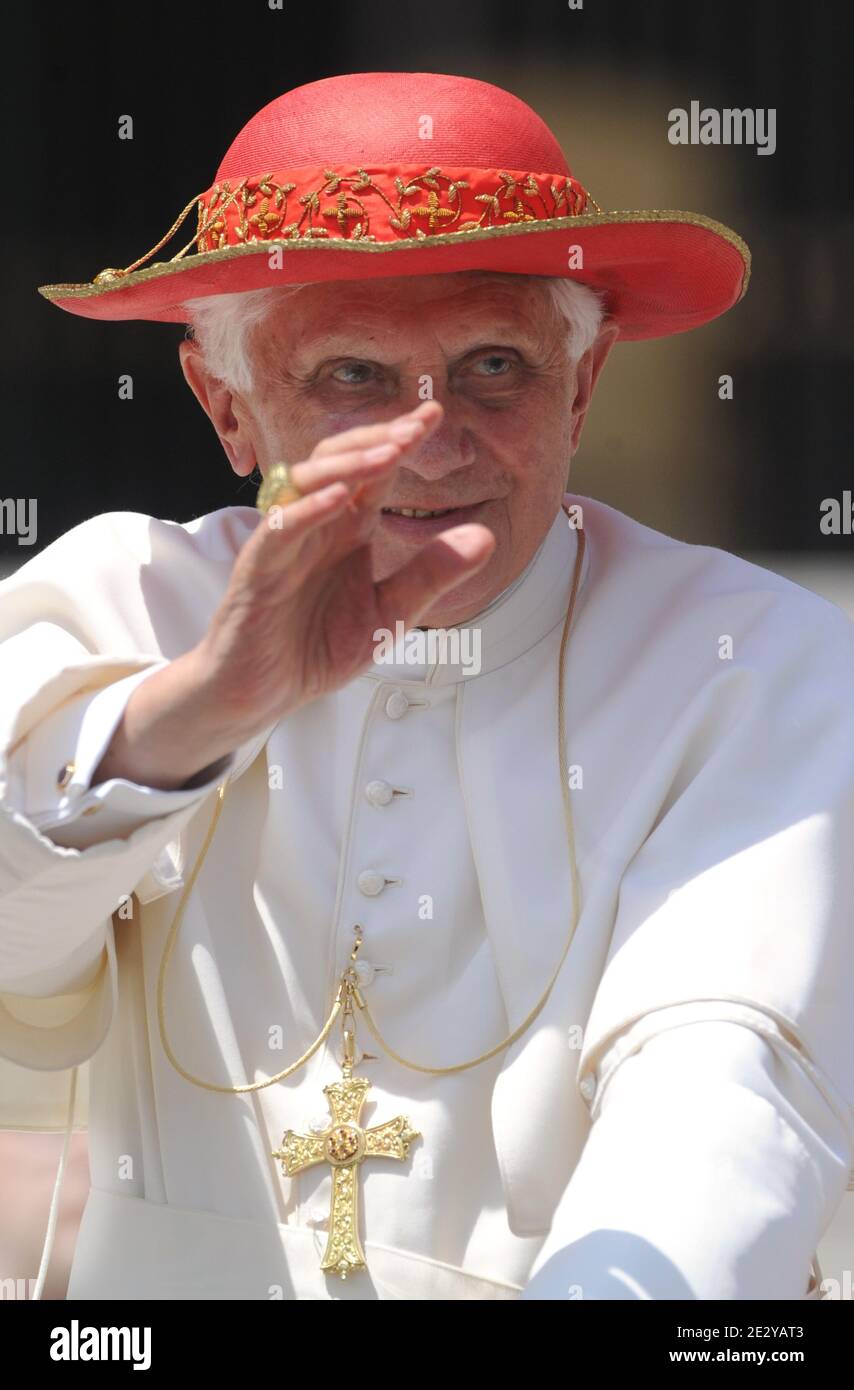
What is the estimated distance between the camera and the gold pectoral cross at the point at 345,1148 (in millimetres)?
2727

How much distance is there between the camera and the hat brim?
2768 mm

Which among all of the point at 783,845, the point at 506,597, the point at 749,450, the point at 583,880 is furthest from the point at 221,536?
the point at 749,450

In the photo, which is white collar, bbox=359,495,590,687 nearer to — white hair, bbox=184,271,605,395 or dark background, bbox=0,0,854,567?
white hair, bbox=184,271,605,395

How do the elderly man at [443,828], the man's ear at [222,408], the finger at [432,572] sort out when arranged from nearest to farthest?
1. the finger at [432,572]
2. the elderly man at [443,828]
3. the man's ear at [222,408]

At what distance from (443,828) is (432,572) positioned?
0.79 m

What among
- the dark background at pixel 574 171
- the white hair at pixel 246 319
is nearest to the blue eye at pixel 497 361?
the white hair at pixel 246 319

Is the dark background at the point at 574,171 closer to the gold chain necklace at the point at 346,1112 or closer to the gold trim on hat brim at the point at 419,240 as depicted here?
the gold trim on hat brim at the point at 419,240

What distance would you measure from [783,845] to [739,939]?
0.15 meters

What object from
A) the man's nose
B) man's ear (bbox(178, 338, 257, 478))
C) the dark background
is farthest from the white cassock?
the dark background

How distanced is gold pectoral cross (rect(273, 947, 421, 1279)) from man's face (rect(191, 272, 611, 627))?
2.20 feet

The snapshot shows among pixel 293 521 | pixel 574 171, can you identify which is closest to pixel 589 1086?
pixel 293 521

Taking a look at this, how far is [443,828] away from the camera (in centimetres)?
293

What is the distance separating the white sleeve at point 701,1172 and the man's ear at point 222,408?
1.09 metres

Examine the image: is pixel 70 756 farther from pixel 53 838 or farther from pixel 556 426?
pixel 556 426
